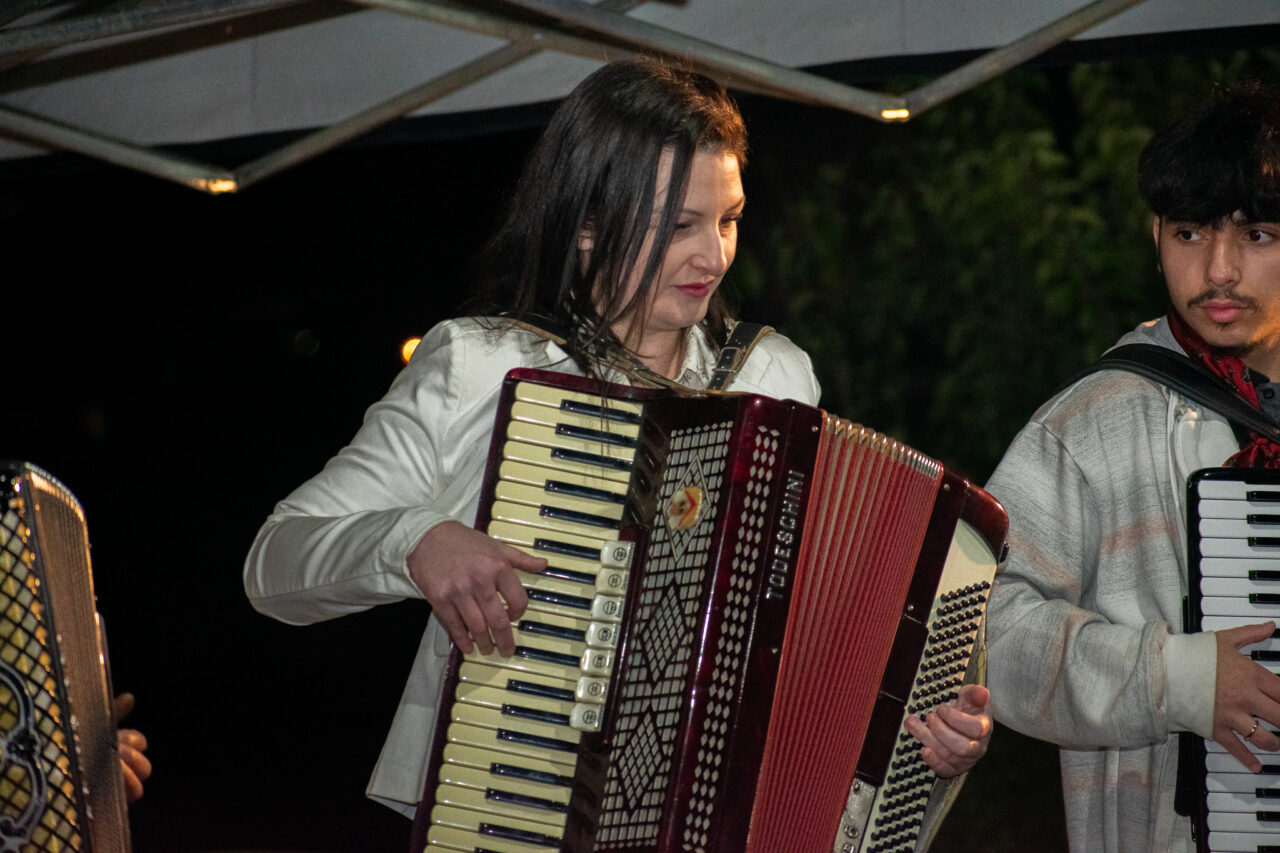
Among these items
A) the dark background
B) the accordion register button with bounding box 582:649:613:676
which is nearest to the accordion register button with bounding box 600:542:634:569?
the accordion register button with bounding box 582:649:613:676

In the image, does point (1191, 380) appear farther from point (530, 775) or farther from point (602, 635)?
point (530, 775)

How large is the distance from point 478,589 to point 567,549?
0.43 ft

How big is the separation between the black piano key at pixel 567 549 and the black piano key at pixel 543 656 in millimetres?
126

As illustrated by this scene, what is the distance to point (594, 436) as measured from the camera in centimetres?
186

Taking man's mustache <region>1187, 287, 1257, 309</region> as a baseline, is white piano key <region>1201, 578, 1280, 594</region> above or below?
below

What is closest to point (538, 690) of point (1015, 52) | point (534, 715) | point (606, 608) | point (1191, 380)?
point (534, 715)

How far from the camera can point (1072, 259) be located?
7867 millimetres

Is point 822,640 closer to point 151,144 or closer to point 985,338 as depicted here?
point 151,144

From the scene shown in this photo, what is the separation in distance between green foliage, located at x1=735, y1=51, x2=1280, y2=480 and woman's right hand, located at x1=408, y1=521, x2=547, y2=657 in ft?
21.3

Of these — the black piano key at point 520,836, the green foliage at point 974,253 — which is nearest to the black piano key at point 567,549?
the black piano key at point 520,836

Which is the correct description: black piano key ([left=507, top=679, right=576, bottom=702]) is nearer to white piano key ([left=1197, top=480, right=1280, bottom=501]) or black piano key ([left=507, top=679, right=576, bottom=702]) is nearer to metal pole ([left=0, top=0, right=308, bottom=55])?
white piano key ([left=1197, top=480, right=1280, bottom=501])

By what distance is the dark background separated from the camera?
7.75m

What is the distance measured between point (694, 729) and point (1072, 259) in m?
6.68

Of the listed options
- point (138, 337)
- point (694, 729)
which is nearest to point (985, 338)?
point (138, 337)
